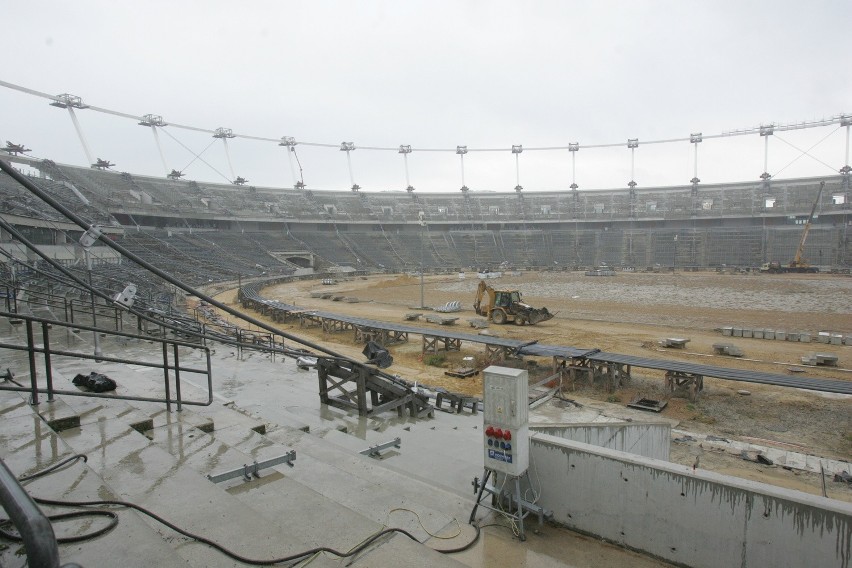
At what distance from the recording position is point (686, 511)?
4.24 metres

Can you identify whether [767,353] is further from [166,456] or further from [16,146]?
[16,146]

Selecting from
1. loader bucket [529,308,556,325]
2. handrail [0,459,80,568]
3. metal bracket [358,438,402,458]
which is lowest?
loader bucket [529,308,556,325]

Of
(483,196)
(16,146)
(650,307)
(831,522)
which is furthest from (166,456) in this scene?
(483,196)

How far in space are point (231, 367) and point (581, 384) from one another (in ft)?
31.0

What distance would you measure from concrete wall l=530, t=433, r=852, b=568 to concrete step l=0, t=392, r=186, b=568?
3593mm

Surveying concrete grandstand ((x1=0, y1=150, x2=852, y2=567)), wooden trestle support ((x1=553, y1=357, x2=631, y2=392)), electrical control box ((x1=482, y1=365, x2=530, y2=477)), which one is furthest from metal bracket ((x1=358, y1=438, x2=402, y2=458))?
wooden trestle support ((x1=553, y1=357, x2=631, y2=392))

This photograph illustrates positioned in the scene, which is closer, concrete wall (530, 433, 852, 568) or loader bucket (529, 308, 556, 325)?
concrete wall (530, 433, 852, 568)

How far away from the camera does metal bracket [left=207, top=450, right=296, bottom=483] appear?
15.2 ft

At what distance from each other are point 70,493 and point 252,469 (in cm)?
169

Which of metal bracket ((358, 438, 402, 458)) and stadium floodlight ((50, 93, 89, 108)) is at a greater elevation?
stadium floodlight ((50, 93, 89, 108))

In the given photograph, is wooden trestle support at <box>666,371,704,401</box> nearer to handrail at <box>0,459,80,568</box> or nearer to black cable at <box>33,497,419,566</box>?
black cable at <box>33,497,419,566</box>

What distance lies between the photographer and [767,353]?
18.3 meters

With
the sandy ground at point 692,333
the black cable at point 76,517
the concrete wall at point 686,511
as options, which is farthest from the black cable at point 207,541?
the sandy ground at point 692,333

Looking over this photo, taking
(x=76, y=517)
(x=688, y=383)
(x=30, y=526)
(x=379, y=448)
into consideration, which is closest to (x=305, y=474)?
(x=379, y=448)
